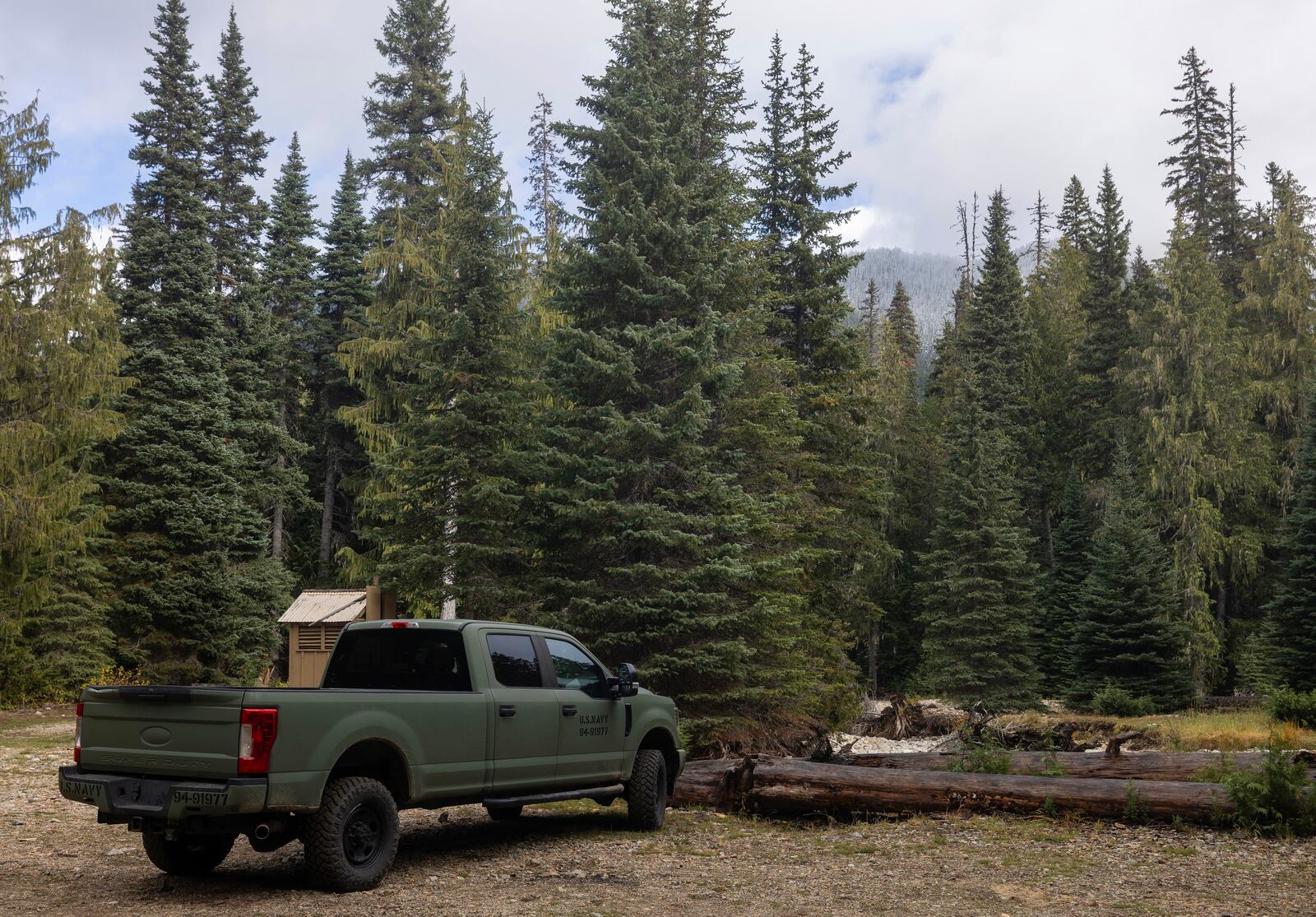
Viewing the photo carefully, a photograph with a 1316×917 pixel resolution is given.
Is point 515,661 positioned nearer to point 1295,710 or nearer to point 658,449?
point 658,449

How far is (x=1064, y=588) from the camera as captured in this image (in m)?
42.1

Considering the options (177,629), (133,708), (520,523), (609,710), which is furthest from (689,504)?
(177,629)

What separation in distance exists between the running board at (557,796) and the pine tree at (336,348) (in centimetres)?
3312

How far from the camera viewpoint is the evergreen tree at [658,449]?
53.5ft

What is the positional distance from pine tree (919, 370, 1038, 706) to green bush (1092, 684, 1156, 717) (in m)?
3.96

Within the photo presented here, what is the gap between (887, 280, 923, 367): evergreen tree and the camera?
73.2 metres

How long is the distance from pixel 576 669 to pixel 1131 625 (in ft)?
97.1

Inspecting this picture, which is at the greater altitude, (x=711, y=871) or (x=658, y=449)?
(x=658, y=449)

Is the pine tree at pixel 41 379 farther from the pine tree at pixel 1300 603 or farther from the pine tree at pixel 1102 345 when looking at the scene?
the pine tree at pixel 1102 345

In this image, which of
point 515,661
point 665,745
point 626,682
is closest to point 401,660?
point 515,661

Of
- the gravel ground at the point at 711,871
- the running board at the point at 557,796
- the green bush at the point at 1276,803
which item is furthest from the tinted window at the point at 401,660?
the green bush at the point at 1276,803

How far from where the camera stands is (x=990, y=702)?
35031mm

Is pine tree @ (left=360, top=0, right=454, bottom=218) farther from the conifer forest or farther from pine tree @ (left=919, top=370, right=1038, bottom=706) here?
pine tree @ (left=919, top=370, right=1038, bottom=706)

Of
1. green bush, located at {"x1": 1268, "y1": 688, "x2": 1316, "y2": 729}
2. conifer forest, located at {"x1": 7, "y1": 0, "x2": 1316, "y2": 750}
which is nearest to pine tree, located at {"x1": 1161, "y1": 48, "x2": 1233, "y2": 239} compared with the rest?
conifer forest, located at {"x1": 7, "y1": 0, "x2": 1316, "y2": 750}
